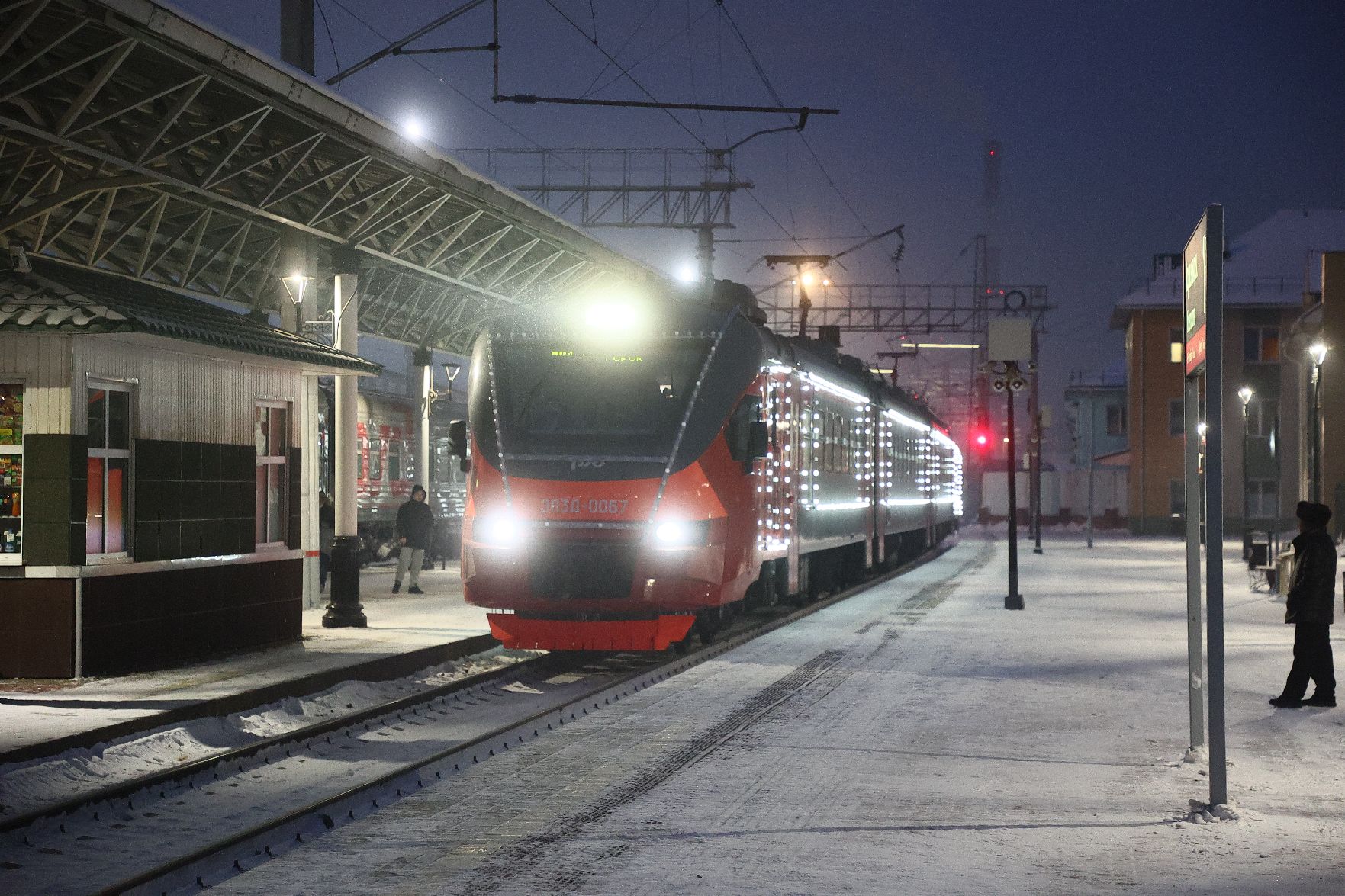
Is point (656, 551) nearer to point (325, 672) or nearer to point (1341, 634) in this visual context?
point (325, 672)

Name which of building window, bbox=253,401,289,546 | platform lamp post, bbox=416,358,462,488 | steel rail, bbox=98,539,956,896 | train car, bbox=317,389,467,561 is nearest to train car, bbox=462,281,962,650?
steel rail, bbox=98,539,956,896

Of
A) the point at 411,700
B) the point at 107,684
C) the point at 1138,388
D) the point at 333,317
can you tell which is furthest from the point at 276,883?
the point at 1138,388

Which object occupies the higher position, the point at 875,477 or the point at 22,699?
the point at 875,477

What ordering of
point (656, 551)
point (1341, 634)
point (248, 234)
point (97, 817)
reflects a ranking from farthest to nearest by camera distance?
point (248, 234), point (1341, 634), point (656, 551), point (97, 817)

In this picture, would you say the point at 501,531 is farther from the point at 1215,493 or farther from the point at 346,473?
the point at 1215,493

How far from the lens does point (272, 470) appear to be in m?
17.2

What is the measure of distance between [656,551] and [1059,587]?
48.5ft

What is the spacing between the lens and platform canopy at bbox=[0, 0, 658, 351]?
42.2ft

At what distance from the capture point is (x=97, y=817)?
8586mm

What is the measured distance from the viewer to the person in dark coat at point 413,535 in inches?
945

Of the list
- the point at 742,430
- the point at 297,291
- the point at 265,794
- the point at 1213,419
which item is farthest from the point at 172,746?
the point at 297,291

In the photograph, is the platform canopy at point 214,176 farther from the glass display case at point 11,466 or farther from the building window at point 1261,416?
the building window at point 1261,416

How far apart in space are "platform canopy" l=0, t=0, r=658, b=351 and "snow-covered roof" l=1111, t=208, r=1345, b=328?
39.9 m

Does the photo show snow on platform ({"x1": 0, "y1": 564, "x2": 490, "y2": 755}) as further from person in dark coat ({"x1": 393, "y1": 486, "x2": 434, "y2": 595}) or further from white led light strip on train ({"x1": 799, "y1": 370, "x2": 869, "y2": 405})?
white led light strip on train ({"x1": 799, "y1": 370, "x2": 869, "y2": 405})
